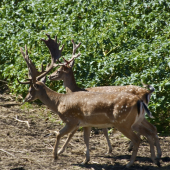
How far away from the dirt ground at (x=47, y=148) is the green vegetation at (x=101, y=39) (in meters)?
0.81

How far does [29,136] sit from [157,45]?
3377mm

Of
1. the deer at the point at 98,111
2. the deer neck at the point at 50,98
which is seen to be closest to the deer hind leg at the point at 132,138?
the deer at the point at 98,111

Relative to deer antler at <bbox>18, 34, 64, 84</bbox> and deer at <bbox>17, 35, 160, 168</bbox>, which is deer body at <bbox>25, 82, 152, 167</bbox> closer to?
deer at <bbox>17, 35, 160, 168</bbox>

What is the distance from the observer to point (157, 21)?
31.0 feet

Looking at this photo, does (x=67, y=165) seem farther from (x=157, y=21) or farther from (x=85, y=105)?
(x=157, y=21)

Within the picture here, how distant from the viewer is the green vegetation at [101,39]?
784 cm

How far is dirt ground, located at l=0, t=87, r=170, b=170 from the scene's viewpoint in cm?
610

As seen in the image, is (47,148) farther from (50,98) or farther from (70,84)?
(70,84)

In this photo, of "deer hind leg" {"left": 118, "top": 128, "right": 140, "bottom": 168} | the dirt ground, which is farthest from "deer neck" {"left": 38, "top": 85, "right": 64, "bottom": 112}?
"deer hind leg" {"left": 118, "top": 128, "right": 140, "bottom": 168}

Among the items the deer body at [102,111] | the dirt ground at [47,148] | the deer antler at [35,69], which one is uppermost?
the deer antler at [35,69]

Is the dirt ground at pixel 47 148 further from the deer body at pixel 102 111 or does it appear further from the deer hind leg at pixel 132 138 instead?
the deer body at pixel 102 111

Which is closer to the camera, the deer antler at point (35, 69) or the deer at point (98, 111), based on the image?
the deer at point (98, 111)

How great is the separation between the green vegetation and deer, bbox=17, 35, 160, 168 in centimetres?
148

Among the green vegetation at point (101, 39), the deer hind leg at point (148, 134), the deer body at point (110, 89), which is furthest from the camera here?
the green vegetation at point (101, 39)
